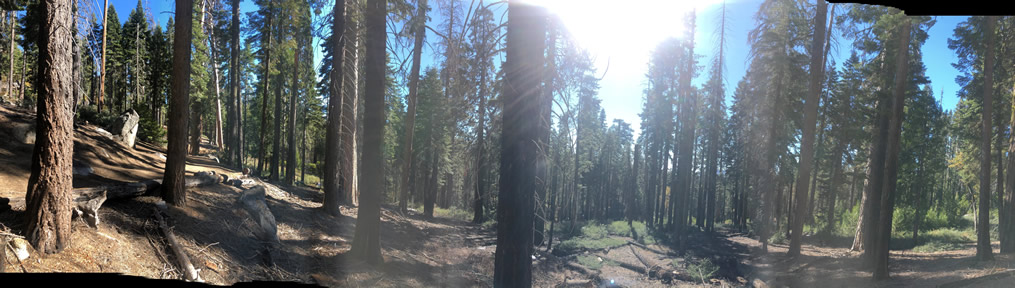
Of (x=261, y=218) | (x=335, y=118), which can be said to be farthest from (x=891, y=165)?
(x=261, y=218)

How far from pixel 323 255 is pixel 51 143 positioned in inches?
228

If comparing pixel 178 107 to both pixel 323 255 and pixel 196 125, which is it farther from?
pixel 196 125

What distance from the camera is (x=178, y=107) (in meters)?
8.88

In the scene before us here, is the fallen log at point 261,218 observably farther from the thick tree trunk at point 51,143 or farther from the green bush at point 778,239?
the green bush at point 778,239

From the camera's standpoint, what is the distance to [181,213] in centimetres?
883

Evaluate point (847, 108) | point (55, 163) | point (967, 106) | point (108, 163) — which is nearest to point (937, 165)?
point (967, 106)

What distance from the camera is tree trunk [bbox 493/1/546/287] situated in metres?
5.66

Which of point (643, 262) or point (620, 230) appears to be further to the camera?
point (620, 230)

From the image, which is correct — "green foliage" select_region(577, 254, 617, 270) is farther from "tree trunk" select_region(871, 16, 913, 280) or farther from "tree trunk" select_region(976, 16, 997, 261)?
"tree trunk" select_region(976, 16, 997, 261)

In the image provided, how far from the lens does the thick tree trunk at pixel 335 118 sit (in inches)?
490

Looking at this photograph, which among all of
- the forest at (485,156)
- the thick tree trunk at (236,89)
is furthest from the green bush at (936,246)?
the thick tree trunk at (236,89)

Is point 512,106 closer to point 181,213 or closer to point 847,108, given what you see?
point 181,213

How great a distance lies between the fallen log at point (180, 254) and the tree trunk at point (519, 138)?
5138 millimetres

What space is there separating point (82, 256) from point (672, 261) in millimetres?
20225
